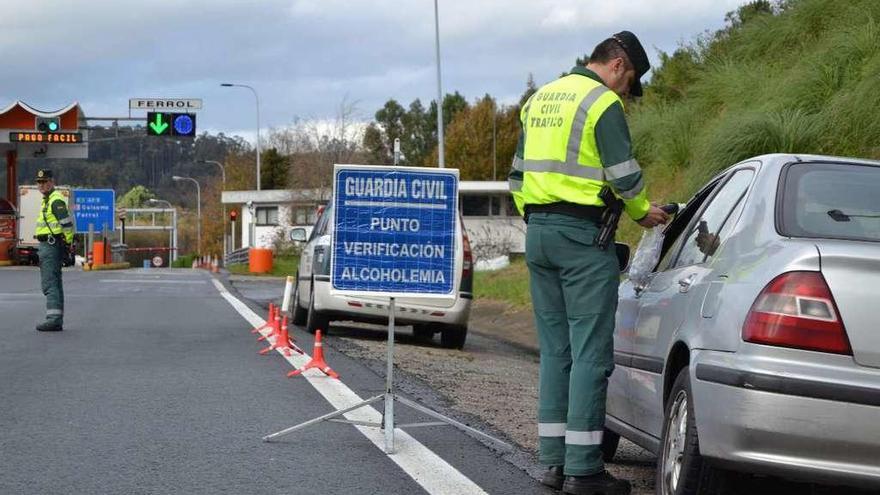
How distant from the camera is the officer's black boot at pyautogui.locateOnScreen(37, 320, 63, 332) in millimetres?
14484

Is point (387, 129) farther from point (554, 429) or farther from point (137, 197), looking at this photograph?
point (554, 429)

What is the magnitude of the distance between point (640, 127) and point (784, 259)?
21133 mm

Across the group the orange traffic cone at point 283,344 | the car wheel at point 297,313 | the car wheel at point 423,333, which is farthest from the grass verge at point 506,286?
the orange traffic cone at point 283,344

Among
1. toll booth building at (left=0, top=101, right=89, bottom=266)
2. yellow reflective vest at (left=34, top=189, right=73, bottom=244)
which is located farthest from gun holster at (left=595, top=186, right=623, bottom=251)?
toll booth building at (left=0, top=101, right=89, bottom=266)

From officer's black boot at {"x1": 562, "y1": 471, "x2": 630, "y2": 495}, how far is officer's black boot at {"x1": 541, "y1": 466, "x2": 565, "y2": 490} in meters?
0.14

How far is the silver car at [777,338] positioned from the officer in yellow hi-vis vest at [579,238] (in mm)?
264

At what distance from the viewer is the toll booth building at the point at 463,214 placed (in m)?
45.2

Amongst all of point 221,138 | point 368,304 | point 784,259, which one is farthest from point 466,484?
point 221,138

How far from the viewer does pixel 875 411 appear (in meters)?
4.23

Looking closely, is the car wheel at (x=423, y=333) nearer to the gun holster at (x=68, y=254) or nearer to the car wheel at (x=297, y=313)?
→ the car wheel at (x=297, y=313)

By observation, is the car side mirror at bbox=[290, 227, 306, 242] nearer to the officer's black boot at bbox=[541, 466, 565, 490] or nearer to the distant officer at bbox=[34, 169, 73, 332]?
the distant officer at bbox=[34, 169, 73, 332]

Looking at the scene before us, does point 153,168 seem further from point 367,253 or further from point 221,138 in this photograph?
point 367,253

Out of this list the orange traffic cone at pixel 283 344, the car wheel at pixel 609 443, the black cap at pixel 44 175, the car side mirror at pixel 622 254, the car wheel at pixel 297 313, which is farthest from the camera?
the car wheel at pixel 297 313

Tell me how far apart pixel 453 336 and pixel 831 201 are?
9385 mm
